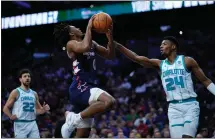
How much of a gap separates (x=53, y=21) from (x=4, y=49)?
536 centimetres

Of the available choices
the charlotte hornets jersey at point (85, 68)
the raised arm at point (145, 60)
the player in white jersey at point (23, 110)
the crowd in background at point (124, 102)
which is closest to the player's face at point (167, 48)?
the raised arm at point (145, 60)

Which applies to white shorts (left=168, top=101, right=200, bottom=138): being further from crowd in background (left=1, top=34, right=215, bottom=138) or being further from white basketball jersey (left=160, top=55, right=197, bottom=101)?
crowd in background (left=1, top=34, right=215, bottom=138)

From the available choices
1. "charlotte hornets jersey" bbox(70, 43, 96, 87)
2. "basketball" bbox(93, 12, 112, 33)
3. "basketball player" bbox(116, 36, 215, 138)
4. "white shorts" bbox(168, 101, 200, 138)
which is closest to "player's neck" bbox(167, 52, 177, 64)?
"basketball player" bbox(116, 36, 215, 138)

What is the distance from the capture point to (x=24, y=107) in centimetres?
833

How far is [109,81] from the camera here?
1755 cm

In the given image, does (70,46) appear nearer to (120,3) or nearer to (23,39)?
(120,3)

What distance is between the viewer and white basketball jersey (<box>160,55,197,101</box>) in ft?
21.2

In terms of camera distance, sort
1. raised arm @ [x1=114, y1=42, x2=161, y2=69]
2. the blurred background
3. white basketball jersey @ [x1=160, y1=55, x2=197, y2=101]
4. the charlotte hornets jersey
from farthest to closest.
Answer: the blurred background
raised arm @ [x1=114, y1=42, x2=161, y2=69]
white basketball jersey @ [x1=160, y1=55, x2=197, y2=101]
the charlotte hornets jersey

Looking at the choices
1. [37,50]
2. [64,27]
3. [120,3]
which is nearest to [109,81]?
[120,3]

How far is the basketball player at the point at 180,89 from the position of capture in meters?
6.24

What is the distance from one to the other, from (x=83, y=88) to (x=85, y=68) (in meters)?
0.31

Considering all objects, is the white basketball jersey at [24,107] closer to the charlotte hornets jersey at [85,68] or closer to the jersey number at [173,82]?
the charlotte hornets jersey at [85,68]

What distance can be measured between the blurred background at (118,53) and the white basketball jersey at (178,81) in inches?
198

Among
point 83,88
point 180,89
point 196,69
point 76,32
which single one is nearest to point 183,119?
point 180,89
